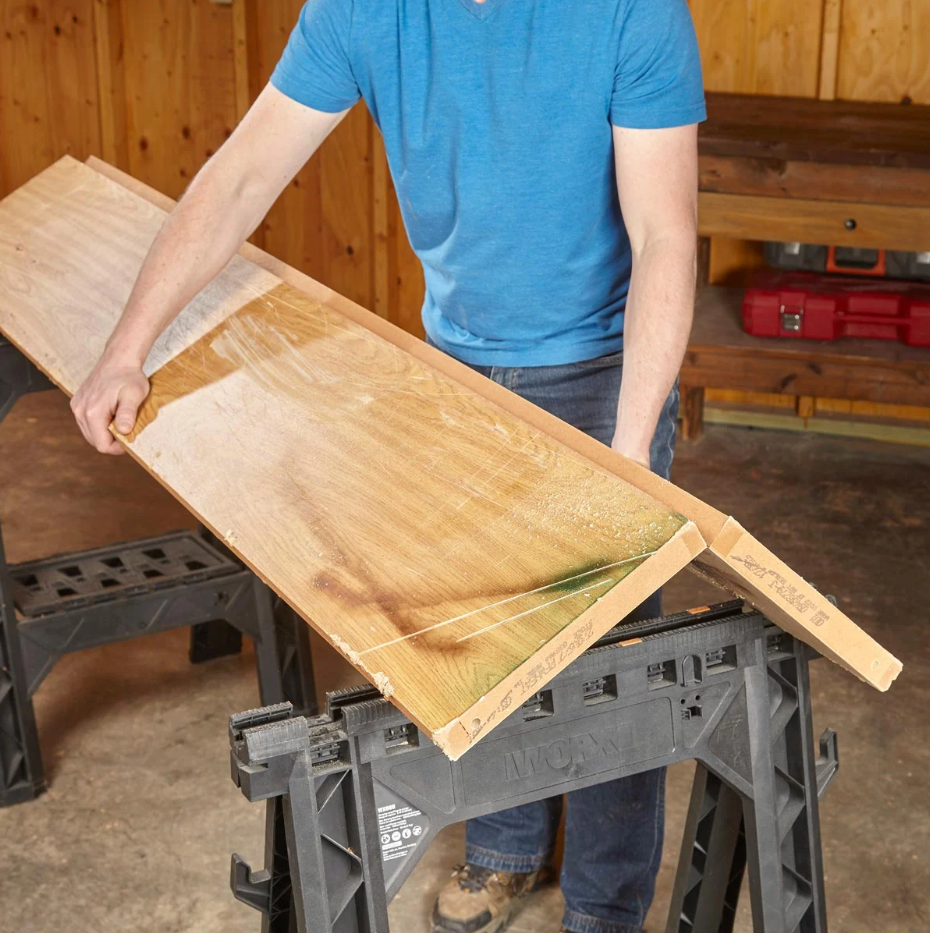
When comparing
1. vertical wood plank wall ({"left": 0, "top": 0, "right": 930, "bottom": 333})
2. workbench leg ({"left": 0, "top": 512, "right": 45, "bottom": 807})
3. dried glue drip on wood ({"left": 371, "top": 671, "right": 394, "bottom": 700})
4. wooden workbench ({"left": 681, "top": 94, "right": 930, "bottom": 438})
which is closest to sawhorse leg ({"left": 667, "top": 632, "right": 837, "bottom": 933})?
dried glue drip on wood ({"left": 371, "top": 671, "right": 394, "bottom": 700})

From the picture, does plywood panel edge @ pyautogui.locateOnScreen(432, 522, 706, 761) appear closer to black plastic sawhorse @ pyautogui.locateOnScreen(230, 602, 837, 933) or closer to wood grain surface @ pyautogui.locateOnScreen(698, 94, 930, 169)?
black plastic sawhorse @ pyautogui.locateOnScreen(230, 602, 837, 933)

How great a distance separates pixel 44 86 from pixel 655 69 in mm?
4067

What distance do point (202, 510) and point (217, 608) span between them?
1294 millimetres

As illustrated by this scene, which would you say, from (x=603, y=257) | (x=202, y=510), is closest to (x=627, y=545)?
(x=202, y=510)

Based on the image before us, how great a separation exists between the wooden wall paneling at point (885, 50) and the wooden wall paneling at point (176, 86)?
224 cm

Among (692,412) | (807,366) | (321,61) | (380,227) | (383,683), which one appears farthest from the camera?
(380,227)

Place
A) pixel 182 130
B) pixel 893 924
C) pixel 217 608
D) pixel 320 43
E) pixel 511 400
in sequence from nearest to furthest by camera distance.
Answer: pixel 511 400, pixel 320 43, pixel 893 924, pixel 217 608, pixel 182 130

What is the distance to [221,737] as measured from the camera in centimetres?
295

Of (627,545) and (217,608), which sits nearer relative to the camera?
(627,545)

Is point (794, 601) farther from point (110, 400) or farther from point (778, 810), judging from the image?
point (110, 400)

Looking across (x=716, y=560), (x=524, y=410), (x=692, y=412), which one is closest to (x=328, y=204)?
(x=692, y=412)

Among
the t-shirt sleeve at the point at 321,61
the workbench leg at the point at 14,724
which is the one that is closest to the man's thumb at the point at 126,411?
the t-shirt sleeve at the point at 321,61

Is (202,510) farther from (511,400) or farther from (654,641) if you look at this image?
(654,641)

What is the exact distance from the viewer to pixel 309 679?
2961mm
